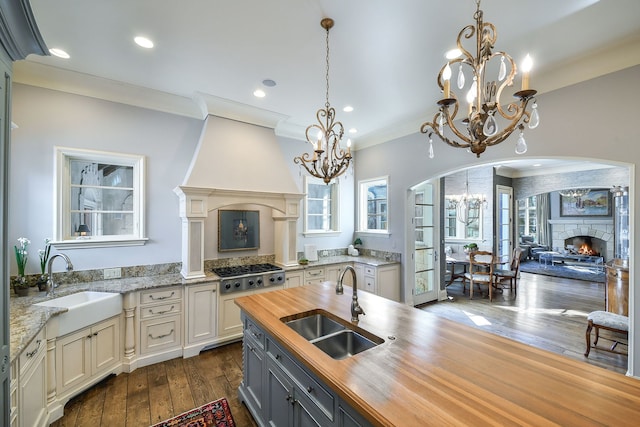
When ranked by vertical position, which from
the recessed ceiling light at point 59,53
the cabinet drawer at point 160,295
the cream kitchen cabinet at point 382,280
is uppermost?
the recessed ceiling light at point 59,53

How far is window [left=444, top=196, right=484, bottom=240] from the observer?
723 centimetres

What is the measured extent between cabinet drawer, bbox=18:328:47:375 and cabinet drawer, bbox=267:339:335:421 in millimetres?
1597

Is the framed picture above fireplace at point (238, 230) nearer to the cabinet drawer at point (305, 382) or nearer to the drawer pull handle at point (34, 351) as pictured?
the drawer pull handle at point (34, 351)

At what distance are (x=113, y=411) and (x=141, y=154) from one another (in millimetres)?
2769

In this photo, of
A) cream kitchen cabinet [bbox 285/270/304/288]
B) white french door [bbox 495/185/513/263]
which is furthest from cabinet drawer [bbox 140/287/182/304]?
white french door [bbox 495/185/513/263]

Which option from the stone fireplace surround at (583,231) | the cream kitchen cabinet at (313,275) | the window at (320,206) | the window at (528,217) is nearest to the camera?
the cream kitchen cabinet at (313,275)

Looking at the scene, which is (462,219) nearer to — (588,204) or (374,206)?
(374,206)

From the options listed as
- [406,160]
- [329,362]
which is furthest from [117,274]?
[406,160]

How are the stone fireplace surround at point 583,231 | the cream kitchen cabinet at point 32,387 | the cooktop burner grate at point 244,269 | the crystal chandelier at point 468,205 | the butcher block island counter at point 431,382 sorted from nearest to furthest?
the butcher block island counter at point 431,382 < the cream kitchen cabinet at point 32,387 < the cooktop burner grate at point 244,269 < the crystal chandelier at point 468,205 < the stone fireplace surround at point 583,231

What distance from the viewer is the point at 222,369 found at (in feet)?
9.84

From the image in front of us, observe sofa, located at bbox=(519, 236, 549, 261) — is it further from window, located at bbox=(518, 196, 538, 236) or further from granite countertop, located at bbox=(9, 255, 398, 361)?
granite countertop, located at bbox=(9, 255, 398, 361)

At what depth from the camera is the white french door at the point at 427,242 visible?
202 inches

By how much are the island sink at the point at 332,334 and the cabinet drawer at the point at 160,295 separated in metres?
1.87

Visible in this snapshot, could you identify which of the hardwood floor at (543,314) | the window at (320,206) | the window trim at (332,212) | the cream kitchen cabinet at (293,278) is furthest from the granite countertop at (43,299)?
the hardwood floor at (543,314)
